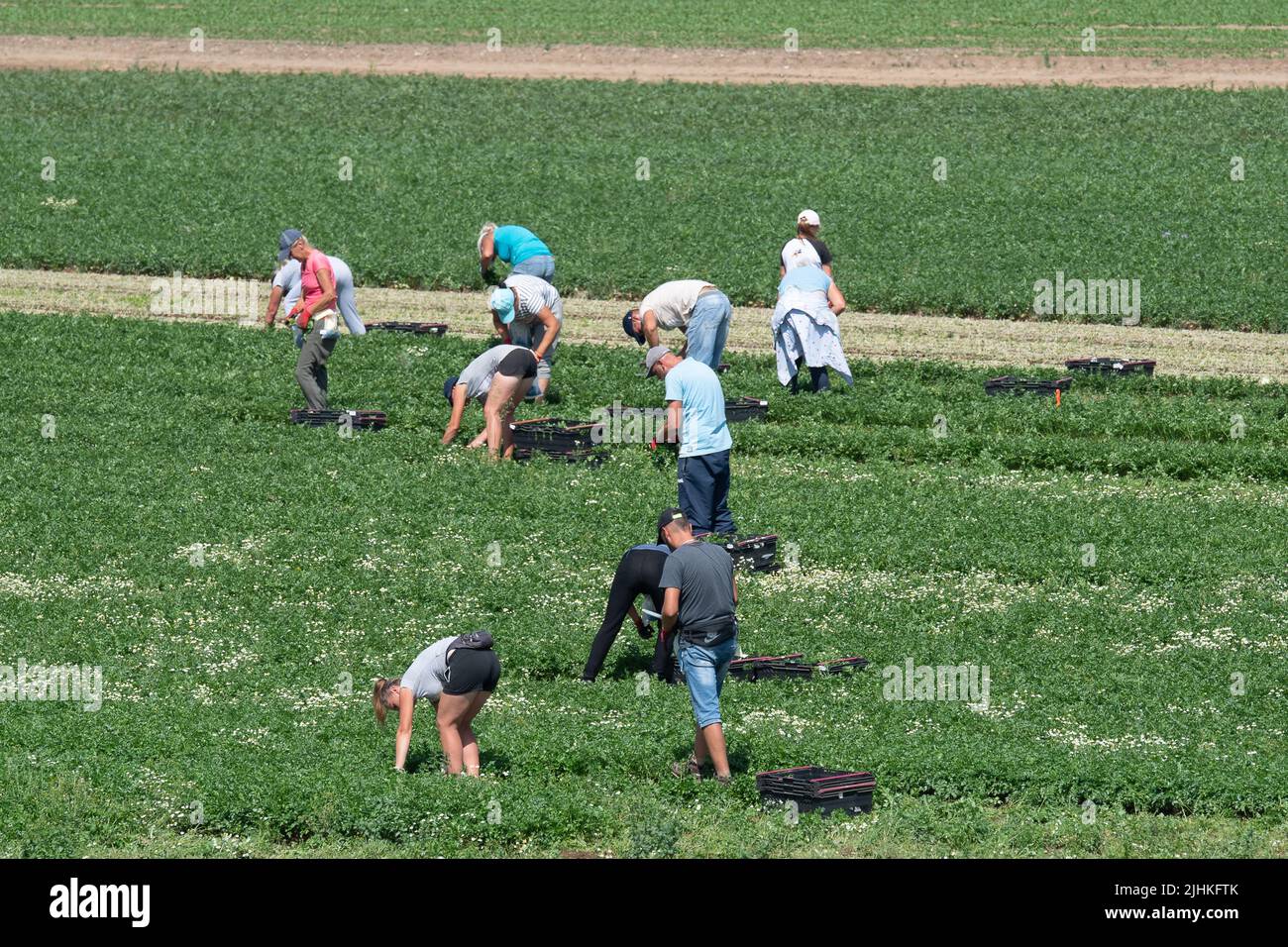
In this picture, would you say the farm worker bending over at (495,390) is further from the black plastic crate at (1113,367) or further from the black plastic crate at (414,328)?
the black plastic crate at (1113,367)

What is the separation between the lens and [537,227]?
31.5m

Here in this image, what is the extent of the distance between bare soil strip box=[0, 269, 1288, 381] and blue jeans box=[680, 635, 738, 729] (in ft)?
42.7

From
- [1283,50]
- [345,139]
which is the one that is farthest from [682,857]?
[1283,50]

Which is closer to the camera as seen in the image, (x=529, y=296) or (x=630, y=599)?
(x=630, y=599)

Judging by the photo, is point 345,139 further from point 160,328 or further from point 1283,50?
point 1283,50

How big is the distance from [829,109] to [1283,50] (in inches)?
537

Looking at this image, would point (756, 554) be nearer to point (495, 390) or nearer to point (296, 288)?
point (495, 390)

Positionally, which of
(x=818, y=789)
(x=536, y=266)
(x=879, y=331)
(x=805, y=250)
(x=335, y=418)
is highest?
(x=805, y=250)

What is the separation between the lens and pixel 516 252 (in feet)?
71.2
